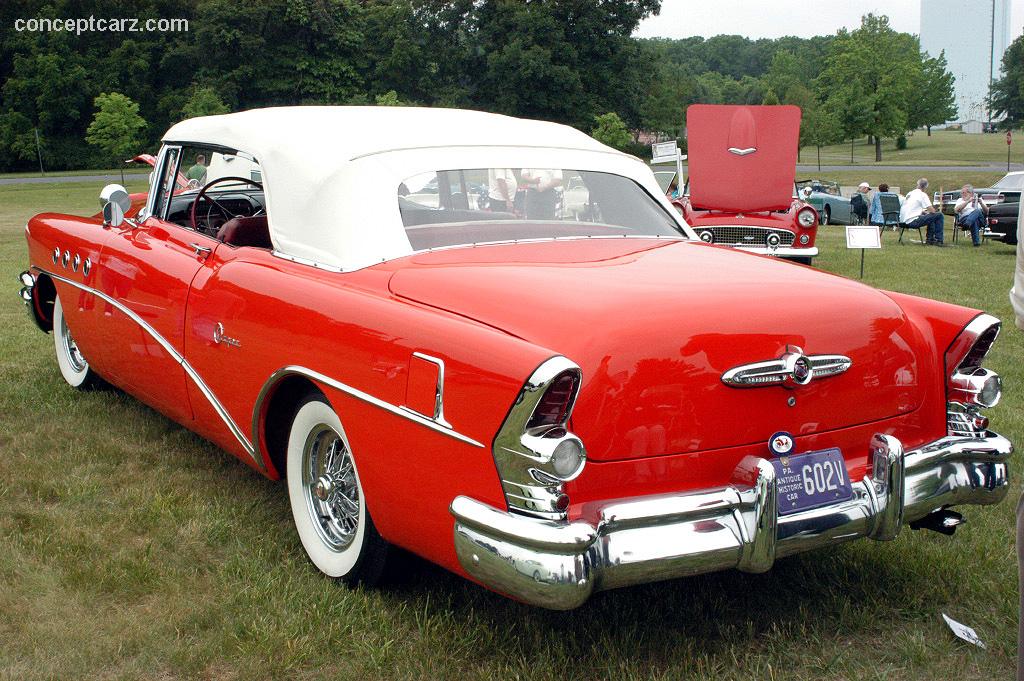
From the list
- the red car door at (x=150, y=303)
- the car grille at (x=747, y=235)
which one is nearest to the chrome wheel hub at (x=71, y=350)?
the red car door at (x=150, y=303)

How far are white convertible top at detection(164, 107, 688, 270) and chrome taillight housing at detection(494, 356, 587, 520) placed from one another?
110cm

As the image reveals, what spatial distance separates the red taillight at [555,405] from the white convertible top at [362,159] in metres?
1.09

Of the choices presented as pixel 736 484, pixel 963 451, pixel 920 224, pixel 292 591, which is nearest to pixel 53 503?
pixel 292 591

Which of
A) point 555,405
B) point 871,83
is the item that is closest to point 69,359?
point 555,405

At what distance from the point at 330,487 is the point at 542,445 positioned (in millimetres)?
1171

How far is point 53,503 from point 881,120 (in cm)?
5471

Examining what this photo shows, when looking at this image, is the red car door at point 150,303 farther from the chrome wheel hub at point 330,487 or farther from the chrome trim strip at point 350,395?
the chrome wheel hub at point 330,487

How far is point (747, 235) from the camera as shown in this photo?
1184 cm

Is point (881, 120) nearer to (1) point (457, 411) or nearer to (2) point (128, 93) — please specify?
(2) point (128, 93)

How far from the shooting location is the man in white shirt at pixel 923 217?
1727 cm

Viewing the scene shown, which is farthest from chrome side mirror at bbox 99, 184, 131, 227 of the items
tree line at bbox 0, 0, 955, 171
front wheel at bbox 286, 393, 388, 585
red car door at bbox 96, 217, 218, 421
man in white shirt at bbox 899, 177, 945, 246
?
tree line at bbox 0, 0, 955, 171

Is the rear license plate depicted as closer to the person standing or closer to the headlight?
the person standing

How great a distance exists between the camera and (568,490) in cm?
243

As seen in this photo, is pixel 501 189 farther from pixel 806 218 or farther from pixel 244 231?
pixel 806 218
